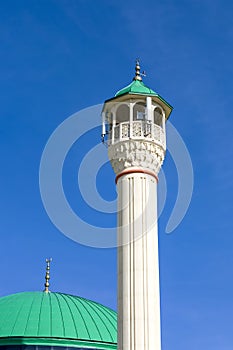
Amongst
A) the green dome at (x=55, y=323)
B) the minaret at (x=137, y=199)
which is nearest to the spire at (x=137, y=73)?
the minaret at (x=137, y=199)

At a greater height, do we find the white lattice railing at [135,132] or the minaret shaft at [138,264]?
the white lattice railing at [135,132]

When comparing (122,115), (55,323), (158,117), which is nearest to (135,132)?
(158,117)

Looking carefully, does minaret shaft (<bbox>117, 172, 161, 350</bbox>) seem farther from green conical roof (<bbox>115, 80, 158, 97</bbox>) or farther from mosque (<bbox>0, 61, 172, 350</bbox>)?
green conical roof (<bbox>115, 80, 158, 97</bbox>)

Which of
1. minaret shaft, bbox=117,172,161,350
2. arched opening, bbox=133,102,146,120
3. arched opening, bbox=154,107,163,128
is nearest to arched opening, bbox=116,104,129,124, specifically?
arched opening, bbox=133,102,146,120

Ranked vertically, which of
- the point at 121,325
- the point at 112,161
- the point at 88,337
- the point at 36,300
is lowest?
the point at 121,325

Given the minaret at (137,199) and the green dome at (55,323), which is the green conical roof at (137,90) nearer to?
the minaret at (137,199)

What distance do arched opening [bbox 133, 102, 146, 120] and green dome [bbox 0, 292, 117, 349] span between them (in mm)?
8480

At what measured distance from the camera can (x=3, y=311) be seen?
25.4 m

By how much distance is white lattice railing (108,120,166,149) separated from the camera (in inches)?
788

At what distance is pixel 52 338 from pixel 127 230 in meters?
6.91

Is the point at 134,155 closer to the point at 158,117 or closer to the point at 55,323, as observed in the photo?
the point at 158,117

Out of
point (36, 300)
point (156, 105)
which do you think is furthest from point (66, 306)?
point (156, 105)

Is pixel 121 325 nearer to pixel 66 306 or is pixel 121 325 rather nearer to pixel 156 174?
pixel 156 174

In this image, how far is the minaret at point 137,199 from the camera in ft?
58.3
